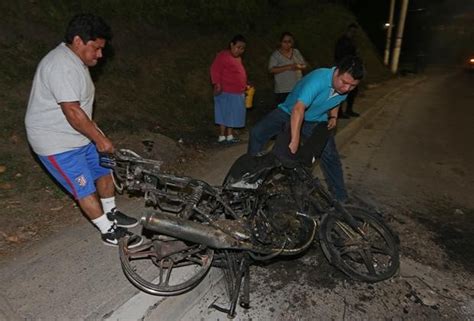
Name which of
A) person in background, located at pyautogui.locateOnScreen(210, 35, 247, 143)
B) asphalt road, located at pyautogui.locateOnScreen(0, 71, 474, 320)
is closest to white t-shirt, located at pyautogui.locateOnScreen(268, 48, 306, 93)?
person in background, located at pyautogui.locateOnScreen(210, 35, 247, 143)

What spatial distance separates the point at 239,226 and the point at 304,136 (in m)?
1.54

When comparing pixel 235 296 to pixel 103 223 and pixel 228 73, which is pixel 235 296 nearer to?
pixel 103 223

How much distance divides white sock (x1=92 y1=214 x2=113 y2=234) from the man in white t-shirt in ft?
0.12

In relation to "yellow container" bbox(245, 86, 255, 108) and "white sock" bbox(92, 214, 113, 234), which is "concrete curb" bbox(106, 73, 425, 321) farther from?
"yellow container" bbox(245, 86, 255, 108)

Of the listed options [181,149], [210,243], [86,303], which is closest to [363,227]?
[210,243]

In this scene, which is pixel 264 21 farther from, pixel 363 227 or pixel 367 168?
pixel 363 227

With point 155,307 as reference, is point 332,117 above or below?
above

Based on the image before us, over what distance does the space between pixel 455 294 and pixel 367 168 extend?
3032 millimetres

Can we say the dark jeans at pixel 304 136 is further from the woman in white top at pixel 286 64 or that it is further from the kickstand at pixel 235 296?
the woman in white top at pixel 286 64

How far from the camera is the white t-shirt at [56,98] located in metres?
2.65

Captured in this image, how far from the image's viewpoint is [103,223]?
322 centimetres

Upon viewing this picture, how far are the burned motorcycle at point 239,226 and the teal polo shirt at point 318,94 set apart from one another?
699mm

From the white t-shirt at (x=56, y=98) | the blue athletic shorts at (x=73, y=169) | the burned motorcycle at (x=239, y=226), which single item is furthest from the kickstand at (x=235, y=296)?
the white t-shirt at (x=56, y=98)

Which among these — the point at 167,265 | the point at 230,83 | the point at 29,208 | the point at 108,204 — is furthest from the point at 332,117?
the point at 29,208
